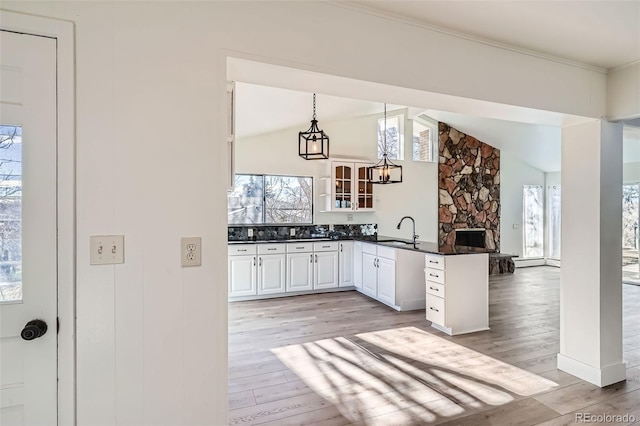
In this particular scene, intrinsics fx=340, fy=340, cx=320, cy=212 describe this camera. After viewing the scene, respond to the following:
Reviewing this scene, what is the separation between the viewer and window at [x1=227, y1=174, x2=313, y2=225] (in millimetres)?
5945

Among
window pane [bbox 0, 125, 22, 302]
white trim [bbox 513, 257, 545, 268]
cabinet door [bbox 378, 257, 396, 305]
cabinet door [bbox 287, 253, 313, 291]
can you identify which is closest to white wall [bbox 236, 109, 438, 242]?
cabinet door [bbox 287, 253, 313, 291]

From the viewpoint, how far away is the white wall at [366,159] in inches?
239

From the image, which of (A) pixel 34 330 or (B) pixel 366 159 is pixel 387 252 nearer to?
(B) pixel 366 159

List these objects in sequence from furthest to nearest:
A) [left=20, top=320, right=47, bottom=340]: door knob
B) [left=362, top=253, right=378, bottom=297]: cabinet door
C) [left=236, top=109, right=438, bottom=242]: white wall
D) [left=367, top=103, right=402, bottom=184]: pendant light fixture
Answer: [left=236, top=109, right=438, bottom=242]: white wall
[left=362, top=253, right=378, bottom=297]: cabinet door
[left=367, top=103, right=402, bottom=184]: pendant light fixture
[left=20, top=320, right=47, bottom=340]: door knob

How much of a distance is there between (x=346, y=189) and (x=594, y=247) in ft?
13.4

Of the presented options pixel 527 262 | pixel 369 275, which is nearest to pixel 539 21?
pixel 369 275

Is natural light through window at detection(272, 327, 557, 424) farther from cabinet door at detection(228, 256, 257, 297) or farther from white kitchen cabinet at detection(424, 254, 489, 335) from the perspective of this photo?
cabinet door at detection(228, 256, 257, 297)

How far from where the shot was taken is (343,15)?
1.86 m

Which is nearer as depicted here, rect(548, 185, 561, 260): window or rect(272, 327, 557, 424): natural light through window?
rect(272, 327, 557, 424): natural light through window

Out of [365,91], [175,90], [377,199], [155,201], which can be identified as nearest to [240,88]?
[365,91]

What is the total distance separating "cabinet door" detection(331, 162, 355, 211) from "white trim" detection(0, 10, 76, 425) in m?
4.97

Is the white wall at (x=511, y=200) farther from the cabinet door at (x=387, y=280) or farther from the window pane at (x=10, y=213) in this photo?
the window pane at (x=10, y=213)

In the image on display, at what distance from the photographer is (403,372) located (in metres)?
2.93

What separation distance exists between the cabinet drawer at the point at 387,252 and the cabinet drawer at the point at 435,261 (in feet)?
2.39
